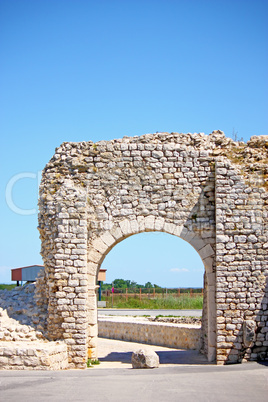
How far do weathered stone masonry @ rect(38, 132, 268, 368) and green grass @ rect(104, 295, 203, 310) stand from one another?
40.7ft

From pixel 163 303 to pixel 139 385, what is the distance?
1654 centimetres

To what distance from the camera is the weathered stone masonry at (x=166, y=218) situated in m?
11.6

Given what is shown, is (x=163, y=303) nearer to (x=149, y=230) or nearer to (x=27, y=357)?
(x=149, y=230)

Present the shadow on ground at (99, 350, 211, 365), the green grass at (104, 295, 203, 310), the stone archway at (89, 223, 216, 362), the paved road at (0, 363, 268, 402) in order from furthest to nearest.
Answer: the green grass at (104, 295, 203, 310)
the shadow on ground at (99, 350, 211, 365)
the stone archway at (89, 223, 216, 362)
the paved road at (0, 363, 268, 402)

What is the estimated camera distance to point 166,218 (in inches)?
471

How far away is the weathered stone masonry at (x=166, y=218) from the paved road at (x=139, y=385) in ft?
4.38

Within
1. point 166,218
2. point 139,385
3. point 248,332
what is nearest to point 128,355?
point 248,332

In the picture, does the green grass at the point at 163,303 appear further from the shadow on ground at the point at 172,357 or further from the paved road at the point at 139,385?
the paved road at the point at 139,385

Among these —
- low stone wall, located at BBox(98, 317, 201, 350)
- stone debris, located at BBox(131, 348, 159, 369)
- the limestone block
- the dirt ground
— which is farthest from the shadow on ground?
stone debris, located at BBox(131, 348, 159, 369)

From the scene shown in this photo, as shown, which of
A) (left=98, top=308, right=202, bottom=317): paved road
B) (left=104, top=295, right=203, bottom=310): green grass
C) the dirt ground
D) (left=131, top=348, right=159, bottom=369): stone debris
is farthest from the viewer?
(left=104, top=295, right=203, bottom=310): green grass

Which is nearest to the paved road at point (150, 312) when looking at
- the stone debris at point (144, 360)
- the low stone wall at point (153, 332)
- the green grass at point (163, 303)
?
the green grass at point (163, 303)

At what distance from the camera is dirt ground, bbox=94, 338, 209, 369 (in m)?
12.4

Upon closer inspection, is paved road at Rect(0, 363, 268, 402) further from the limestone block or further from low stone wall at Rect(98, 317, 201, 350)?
low stone wall at Rect(98, 317, 201, 350)

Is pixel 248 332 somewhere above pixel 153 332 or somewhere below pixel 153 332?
above
